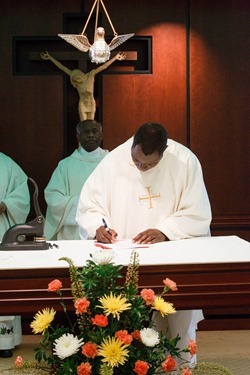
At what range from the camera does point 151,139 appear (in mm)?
4406

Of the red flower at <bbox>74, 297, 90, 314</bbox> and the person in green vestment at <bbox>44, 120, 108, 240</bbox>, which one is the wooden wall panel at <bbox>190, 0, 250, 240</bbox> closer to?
the person in green vestment at <bbox>44, 120, 108, 240</bbox>

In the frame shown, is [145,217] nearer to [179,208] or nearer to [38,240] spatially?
[179,208]

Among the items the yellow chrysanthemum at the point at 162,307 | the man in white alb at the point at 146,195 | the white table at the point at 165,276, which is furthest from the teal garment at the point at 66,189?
the yellow chrysanthemum at the point at 162,307

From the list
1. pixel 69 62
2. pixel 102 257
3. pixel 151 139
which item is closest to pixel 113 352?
pixel 102 257

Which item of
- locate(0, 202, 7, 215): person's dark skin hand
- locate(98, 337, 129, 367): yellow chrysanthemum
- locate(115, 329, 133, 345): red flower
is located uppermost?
locate(0, 202, 7, 215): person's dark skin hand

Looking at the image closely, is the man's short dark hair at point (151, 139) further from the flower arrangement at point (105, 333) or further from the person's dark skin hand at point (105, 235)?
the flower arrangement at point (105, 333)

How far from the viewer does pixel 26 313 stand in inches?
137

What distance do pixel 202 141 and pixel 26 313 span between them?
4.36 meters

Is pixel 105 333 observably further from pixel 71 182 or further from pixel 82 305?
pixel 71 182

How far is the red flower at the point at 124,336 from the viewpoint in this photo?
104 inches

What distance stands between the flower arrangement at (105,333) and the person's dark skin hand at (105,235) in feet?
4.52

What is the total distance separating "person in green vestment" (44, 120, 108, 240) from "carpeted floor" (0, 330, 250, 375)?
3.34 ft

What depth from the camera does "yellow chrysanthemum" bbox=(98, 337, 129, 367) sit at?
2.62 m

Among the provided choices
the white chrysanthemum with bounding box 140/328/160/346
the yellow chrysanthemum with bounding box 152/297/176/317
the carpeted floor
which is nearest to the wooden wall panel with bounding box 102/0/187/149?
the carpeted floor
